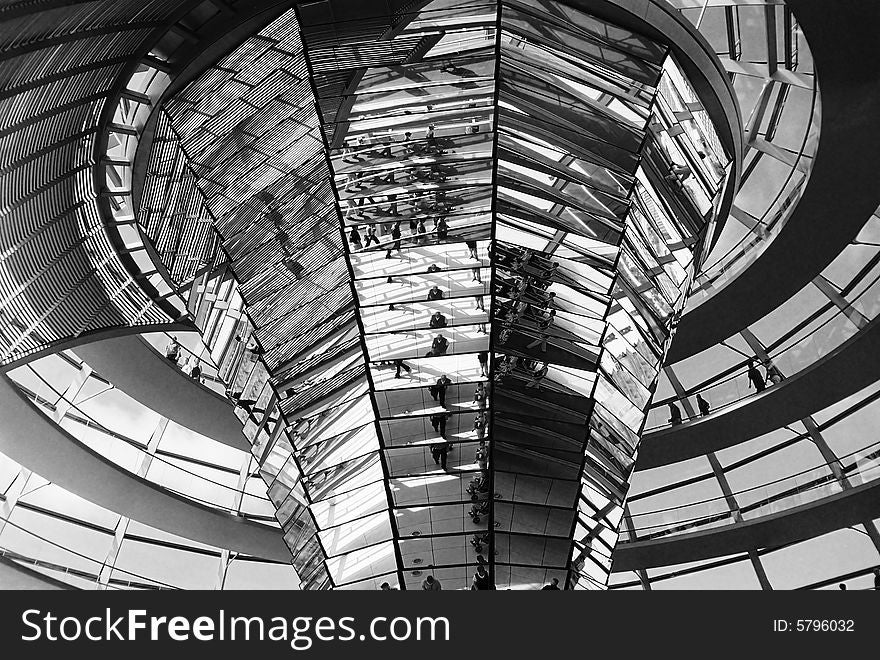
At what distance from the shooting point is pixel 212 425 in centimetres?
2447

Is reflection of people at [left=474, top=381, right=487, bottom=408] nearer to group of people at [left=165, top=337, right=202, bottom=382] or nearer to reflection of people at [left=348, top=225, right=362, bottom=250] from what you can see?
reflection of people at [left=348, top=225, right=362, bottom=250]

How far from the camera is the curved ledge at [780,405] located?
18594 mm

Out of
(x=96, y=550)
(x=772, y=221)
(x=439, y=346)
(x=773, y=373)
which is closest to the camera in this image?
Result: (x=439, y=346)

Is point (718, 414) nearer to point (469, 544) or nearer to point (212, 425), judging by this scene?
point (469, 544)

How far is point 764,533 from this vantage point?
73.7 ft

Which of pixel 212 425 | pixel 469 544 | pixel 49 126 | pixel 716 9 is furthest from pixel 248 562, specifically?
pixel 716 9

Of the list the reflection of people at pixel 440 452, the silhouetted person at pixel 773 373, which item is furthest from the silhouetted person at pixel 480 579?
the silhouetted person at pixel 773 373

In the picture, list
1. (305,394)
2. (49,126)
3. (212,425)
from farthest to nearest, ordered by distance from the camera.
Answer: (212,425) < (305,394) < (49,126)

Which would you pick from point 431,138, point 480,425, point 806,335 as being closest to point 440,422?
point 480,425

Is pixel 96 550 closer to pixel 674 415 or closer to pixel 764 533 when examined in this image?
pixel 674 415

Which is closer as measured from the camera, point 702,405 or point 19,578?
point 702,405

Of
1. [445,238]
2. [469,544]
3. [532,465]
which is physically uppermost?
[445,238]

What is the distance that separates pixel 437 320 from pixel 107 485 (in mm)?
11139

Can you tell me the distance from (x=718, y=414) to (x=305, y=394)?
32.1 ft
